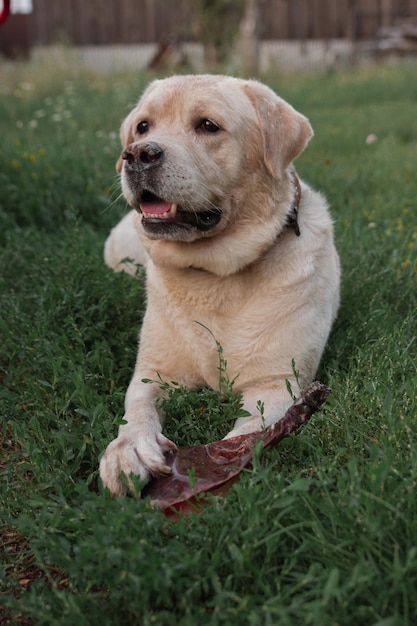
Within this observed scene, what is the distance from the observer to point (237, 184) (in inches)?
117

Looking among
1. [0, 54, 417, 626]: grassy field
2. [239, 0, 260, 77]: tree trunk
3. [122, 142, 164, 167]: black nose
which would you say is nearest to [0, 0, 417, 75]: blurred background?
[239, 0, 260, 77]: tree trunk

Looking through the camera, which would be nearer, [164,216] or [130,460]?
[130,460]

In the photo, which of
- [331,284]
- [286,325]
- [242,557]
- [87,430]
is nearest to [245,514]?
[242,557]

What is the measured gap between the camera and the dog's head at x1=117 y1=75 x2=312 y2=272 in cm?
282

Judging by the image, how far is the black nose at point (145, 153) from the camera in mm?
2764

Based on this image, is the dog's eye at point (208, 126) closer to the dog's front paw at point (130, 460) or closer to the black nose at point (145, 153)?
the black nose at point (145, 153)

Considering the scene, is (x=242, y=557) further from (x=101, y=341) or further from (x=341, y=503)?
(x=101, y=341)

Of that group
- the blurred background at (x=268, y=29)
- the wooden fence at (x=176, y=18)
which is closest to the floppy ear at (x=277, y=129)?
the blurred background at (x=268, y=29)

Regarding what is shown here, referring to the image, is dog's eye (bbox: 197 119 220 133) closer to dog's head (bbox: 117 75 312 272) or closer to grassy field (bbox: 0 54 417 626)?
dog's head (bbox: 117 75 312 272)

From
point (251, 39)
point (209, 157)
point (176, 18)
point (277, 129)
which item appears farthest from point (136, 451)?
point (176, 18)

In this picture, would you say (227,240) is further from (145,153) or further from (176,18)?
(176,18)

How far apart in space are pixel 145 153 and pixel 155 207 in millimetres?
230

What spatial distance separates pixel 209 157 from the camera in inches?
116

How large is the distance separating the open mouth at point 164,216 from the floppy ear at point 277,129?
315mm
